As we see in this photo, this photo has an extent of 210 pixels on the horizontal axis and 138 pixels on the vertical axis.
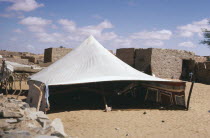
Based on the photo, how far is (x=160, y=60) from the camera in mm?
14125

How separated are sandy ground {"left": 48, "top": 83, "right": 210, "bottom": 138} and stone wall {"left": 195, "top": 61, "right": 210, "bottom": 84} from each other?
21.6 ft

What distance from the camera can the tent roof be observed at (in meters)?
7.78

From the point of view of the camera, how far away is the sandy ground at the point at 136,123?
5.72 m

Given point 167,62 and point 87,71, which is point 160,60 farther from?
point 87,71

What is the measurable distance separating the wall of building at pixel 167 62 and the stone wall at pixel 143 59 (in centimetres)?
23

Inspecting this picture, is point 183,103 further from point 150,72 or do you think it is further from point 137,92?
point 150,72

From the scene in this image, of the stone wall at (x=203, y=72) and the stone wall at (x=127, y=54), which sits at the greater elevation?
the stone wall at (x=127, y=54)

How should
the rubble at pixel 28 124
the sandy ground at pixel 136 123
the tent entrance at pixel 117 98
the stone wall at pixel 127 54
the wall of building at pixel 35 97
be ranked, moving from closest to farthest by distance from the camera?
the rubble at pixel 28 124 → the sandy ground at pixel 136 123 → the wall of building at pixel 35 97 → the tent entrance at pixel 117 98 → the stone wall at pixel 127 54

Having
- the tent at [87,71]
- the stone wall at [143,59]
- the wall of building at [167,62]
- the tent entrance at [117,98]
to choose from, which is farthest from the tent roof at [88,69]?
the wall of building at [167,62]

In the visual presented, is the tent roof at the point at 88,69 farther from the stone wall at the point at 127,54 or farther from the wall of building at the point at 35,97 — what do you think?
the stone wall at the point at 127,54

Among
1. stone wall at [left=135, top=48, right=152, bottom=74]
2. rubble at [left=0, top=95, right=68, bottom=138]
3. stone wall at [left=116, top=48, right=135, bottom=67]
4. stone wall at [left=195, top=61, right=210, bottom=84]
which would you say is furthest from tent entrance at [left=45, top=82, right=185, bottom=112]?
stone wall at [left=195, top=61, right=210, bottom=84]

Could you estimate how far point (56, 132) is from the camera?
4141mm

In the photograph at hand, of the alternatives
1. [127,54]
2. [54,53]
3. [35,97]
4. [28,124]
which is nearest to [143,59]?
[127,54]

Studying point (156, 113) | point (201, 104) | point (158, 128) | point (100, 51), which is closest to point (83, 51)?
point (100, 51)
